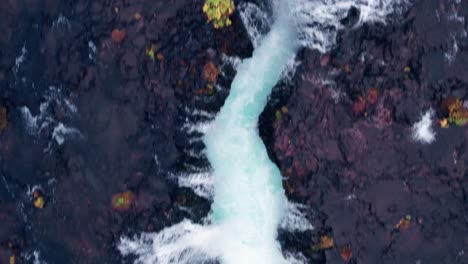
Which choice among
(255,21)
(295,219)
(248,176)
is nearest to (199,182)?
(248,176)

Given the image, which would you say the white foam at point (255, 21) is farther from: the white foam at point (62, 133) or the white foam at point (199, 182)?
the white foam at point (62, 133)

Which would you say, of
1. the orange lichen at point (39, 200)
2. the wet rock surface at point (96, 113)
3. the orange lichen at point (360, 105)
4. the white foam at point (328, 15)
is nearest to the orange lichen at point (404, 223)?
the orange lichen at point (360, 105)

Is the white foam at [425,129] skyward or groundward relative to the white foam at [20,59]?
groundward

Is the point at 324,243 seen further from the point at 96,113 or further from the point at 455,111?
the point at 96,113

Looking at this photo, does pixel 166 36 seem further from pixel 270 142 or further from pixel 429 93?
pixel 429 93

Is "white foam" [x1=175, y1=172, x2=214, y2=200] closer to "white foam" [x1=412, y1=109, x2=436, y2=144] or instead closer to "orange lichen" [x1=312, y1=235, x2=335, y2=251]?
"orange lichen" [x1=312, y1=235, x2=335, y2=251]
